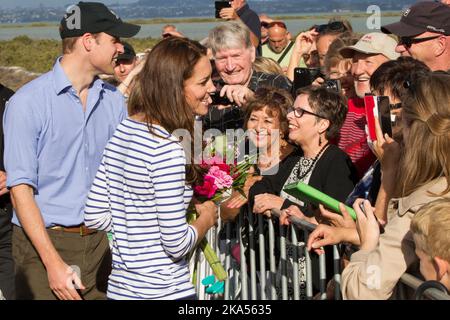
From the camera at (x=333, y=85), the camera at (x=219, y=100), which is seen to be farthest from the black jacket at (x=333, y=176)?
the camera at (x=219, y=100)

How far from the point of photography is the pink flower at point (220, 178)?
4.80 m

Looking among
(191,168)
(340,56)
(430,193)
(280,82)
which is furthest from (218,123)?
(430,193)

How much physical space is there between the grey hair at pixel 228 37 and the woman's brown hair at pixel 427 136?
316 cm

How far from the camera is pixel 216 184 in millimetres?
4789

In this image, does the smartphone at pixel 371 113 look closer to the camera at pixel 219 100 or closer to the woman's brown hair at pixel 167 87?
the woman's brown hair at pixel 167 87

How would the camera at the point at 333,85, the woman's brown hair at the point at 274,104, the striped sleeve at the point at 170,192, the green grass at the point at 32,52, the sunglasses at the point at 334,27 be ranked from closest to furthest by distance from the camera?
the striped sleeve at the point at 170,192 < the camera at the point at 333,85 < the woman's brown hair at the point at 274,104 < the sunglasses at the point at 334,27 < the green grass at the point at 32,52

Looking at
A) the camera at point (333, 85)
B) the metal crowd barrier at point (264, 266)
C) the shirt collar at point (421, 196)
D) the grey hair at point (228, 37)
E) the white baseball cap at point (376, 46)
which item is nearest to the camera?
the shirt collar at point (421, 196)

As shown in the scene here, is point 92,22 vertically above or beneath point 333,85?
above

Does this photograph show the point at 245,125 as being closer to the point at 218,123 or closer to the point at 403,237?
the point at 218,123

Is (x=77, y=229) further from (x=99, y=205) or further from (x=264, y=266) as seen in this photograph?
(x=264, y=266)

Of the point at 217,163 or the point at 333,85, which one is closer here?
the point at 217,163

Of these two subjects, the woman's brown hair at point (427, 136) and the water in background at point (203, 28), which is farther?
the water in background at point (203, 28)

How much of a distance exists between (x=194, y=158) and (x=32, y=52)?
3510cm

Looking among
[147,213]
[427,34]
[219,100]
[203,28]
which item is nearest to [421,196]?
[147,213]
